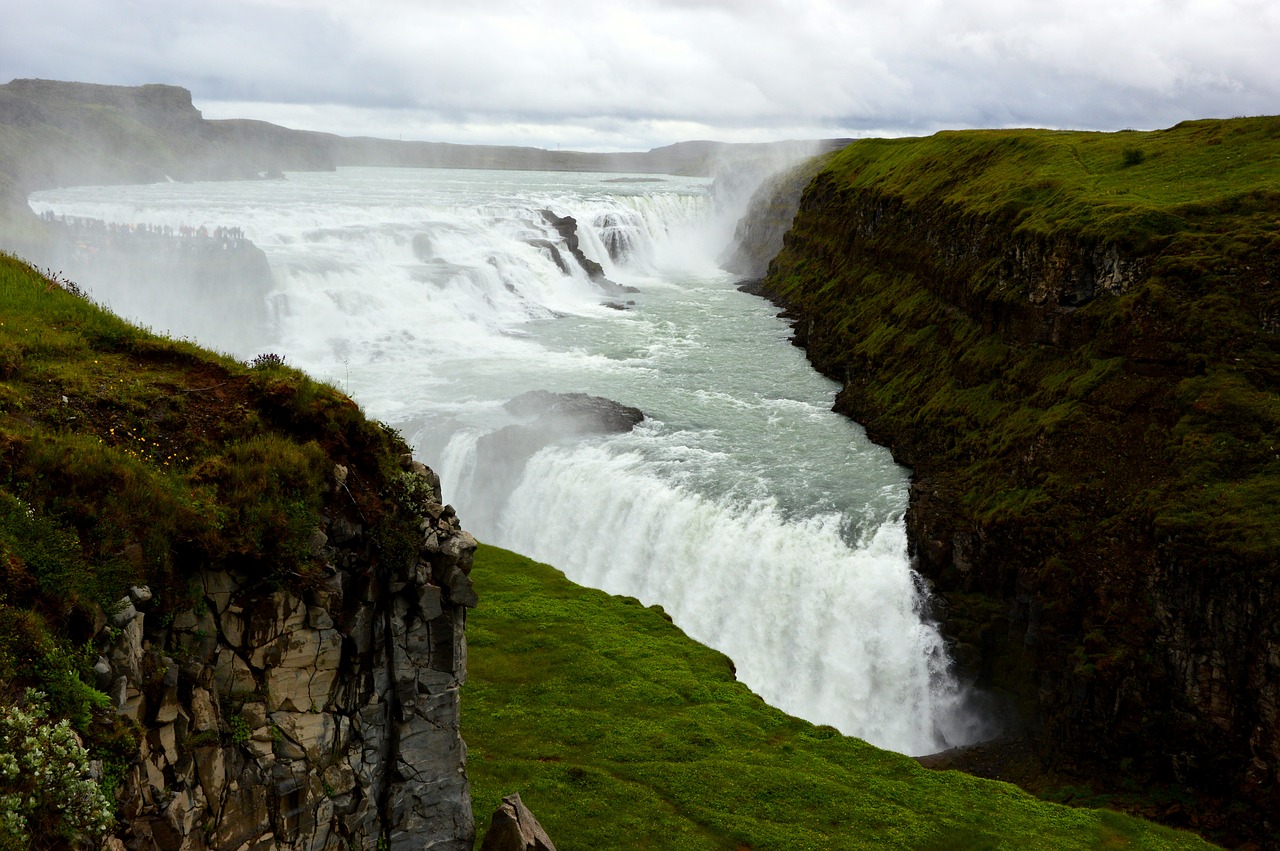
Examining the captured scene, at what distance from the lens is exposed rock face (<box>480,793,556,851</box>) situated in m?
13.4

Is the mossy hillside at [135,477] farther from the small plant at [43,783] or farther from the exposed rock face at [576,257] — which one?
the exposed rock face at [576,257]

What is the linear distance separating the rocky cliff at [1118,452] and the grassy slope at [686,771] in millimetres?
4327

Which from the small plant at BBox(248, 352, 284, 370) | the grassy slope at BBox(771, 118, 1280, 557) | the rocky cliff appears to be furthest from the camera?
the grassy slope at BBox(771, 118, 1280, 557)

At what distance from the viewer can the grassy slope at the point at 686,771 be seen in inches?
677

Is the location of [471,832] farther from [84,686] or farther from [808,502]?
[808,502]

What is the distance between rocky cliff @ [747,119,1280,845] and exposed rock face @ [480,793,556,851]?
15.8m

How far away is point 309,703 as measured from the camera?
10.9 m

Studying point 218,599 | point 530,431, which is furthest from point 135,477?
point 530,431

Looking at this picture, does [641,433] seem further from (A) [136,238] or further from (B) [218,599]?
(A) [136,238]

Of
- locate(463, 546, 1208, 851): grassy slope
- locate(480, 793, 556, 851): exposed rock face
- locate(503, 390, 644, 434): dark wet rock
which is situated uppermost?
locate(503, 390, 644, 434): dark wet rock

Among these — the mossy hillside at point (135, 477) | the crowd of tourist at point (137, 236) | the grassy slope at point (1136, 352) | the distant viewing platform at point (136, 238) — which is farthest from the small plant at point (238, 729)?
the crowd of tourist at point (137, 236)

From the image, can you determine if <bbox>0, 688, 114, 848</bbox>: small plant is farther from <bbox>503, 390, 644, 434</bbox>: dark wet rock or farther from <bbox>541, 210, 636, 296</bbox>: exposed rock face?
<bbox>541, 210, 636, 296</bbox>: exposed rock face

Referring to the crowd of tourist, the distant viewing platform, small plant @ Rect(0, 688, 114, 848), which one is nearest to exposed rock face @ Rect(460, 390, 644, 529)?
the distant viewing platform

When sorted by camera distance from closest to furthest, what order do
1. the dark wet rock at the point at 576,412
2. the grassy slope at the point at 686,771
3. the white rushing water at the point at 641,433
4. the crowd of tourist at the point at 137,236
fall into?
the grassy slope at the point at 686,771
the white rushing water at the point at 641,433
the dark wet rock at the point at 576,412
the crowd of tourist at the point at 137,236
